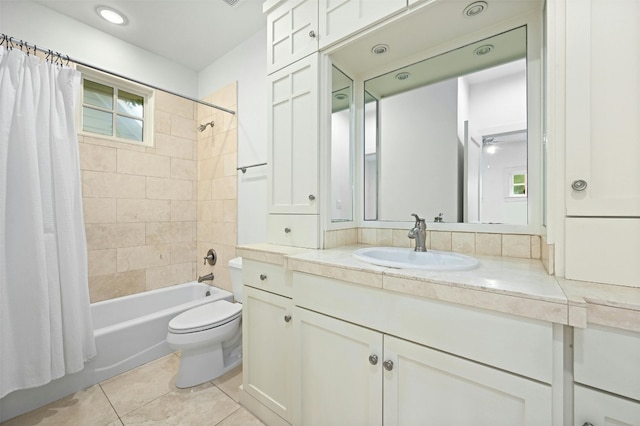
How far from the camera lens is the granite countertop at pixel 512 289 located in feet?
1.95

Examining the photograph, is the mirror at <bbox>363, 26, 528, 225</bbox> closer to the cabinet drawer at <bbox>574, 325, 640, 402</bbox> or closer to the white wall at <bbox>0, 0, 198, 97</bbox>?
the cabinet drawer at <bbox>574, 325, 640, 402</bbox>

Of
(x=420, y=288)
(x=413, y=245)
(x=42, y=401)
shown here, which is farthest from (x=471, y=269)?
(x=42, y=401)

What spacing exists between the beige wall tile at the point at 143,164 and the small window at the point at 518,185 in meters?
2.84

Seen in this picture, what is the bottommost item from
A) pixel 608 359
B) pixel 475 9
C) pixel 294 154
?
pixel 608 359

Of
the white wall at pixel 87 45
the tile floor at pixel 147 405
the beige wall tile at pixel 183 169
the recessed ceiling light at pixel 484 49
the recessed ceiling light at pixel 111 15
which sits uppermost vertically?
the recessed ceiling light at pixel 111 15

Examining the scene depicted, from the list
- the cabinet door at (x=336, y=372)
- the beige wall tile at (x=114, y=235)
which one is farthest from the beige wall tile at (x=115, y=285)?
the cabinet door at (x=336, y=372)

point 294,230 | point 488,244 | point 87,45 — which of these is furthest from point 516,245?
point 87,45

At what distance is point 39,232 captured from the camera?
1410 millimetres

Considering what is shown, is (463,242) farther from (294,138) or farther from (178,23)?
(178,23)

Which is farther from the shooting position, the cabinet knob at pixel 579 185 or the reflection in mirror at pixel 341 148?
the reflection in mirror at pixel 341 148

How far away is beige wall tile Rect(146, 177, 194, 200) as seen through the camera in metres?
2.49

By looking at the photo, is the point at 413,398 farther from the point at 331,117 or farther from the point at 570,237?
the point at 331,117

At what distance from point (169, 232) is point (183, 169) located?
2.22 ft

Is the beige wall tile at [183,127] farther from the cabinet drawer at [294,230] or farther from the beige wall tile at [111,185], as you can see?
the cabinet drawer at [294,230]
